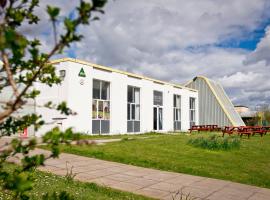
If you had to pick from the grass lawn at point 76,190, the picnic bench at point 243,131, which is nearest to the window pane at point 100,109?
the picnic bench at point 243,131

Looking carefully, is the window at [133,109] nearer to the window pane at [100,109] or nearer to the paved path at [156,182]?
the window pane at [100,109]

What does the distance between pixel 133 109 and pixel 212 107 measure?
1826 cm

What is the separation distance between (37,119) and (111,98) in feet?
76.6

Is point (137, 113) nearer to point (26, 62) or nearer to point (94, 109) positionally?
point (94, 109)

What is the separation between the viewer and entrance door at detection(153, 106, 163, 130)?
32188 millimetres

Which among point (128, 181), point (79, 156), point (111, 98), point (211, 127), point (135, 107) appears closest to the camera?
point (128, 181)

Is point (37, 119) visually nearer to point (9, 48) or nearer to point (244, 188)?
point (9, 48)

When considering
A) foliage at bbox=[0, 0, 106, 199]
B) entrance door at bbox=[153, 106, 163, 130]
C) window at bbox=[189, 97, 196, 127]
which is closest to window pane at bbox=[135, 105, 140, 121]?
entrance door at bbox=[153, 106, 163, 130]

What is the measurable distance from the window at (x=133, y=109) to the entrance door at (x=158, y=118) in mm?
3163

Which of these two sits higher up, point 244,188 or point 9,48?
point 9,48

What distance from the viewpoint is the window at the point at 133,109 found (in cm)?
2812

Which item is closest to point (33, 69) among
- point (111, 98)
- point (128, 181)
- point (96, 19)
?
point (96, 19)

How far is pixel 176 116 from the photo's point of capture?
36531 mm

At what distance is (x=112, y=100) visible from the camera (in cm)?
2581
